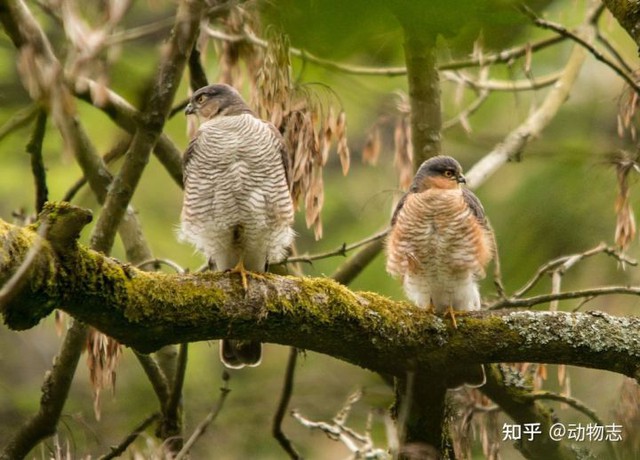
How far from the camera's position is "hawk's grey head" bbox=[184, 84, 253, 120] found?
489cm

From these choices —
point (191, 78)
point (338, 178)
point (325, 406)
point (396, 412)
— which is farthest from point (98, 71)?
point (338, 178)

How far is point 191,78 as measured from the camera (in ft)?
16.7

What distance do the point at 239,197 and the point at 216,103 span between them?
0.72m

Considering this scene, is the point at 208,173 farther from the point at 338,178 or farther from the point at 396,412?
the point at 338,178

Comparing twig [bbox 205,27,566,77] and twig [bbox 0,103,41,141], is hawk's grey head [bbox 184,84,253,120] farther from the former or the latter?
twig [bbox 0,103,41,141]

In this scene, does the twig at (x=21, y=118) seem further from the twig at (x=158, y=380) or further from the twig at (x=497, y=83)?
the twig at (x=497, y=83)

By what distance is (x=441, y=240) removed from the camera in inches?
192

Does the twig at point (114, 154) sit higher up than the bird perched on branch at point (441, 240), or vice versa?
the twig at point (114, 154)

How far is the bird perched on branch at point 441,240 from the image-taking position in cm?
486

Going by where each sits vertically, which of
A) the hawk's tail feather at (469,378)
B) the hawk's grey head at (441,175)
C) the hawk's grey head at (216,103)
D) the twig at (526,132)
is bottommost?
the hawk's tail feather at (469,378)

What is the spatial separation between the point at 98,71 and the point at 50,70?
12 centimetres

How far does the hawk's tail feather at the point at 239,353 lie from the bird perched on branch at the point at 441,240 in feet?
3.23

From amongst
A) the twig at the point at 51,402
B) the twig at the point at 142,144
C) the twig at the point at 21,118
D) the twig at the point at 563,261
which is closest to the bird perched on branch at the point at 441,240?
the twig at the point at 563,261

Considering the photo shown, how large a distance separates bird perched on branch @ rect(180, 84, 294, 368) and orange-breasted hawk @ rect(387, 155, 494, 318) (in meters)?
0.68
